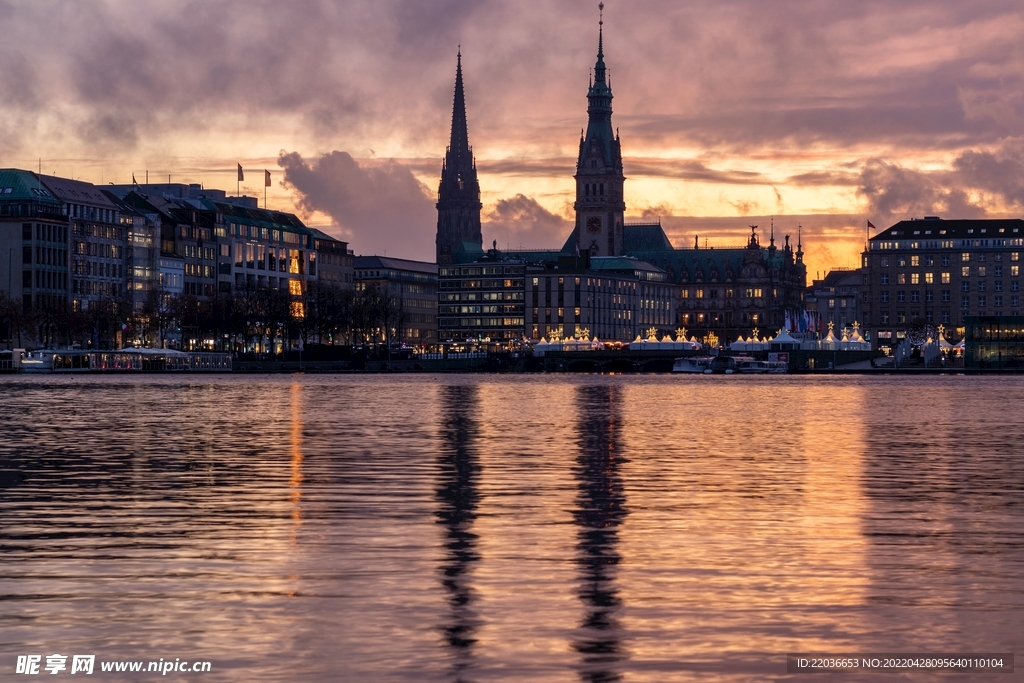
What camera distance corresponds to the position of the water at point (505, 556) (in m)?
17.9

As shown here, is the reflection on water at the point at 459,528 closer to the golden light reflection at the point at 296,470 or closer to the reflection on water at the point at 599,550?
the reflection on water at the point at 599,550

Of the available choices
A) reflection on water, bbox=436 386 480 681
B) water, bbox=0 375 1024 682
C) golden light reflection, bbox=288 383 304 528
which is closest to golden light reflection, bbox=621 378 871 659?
water, bbox=0 375 1024 682

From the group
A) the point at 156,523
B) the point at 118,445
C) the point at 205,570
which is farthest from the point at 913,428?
the point at 205,570

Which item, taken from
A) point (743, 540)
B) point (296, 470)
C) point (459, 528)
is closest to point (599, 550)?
point (743, 540)

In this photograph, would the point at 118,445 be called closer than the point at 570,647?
No

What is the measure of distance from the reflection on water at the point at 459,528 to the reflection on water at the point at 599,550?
1328 millimetres

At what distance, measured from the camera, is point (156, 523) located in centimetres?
2975

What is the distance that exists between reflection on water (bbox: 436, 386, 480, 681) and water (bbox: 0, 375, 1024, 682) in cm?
8

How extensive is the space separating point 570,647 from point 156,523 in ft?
45.2

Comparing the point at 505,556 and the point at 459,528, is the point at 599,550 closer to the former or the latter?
the point at 505,556

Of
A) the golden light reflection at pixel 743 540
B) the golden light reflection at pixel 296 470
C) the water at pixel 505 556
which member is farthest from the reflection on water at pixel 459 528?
the golden light reflection at pixel 296 470

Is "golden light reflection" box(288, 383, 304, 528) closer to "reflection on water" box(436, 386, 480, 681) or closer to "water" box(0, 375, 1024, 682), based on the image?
"water" box(0, 375, 1024, 682)

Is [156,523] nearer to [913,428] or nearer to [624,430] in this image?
[624,430]

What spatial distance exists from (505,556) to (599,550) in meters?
1.71
